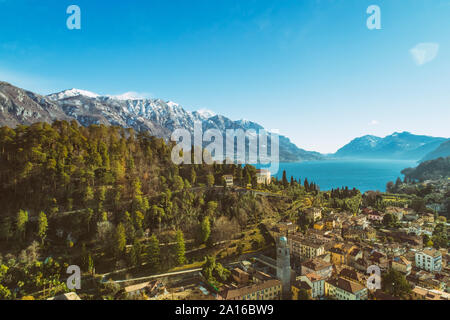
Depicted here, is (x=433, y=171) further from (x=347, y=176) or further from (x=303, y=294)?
(x=303, y=294)

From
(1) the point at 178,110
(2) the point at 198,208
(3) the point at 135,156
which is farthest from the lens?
(1) the point at 178,110

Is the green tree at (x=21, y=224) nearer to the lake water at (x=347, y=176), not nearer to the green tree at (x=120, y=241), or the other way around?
the green tree at (x=120, y=241)

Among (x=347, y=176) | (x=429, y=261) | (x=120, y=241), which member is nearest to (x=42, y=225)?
(x=120, y=241)

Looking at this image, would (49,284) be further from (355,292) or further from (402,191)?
(402,191)

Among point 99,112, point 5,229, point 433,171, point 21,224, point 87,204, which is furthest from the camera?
point 99,112
